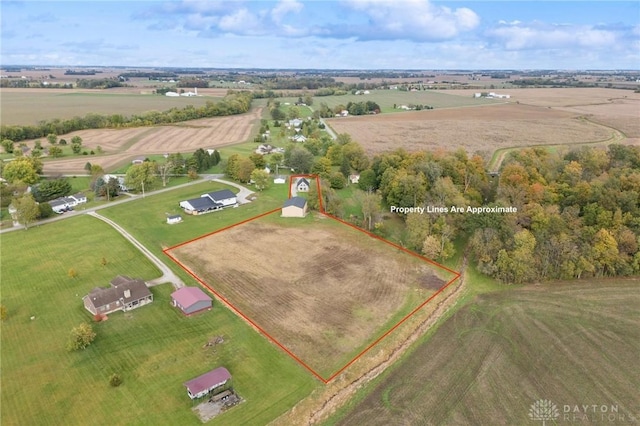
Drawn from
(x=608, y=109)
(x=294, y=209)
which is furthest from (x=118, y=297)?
(x=608, y=109)

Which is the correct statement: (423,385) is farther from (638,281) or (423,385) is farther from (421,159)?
(421,159)

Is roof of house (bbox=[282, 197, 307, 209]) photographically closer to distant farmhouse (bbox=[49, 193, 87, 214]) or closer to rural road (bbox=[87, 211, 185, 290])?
rural road (bbox=[87, 211, 185, 290])

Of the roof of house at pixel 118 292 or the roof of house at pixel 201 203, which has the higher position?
the roof of house at pixel 201 203

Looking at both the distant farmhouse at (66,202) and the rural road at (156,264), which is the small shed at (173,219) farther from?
the distant farmhouse at (66,202)

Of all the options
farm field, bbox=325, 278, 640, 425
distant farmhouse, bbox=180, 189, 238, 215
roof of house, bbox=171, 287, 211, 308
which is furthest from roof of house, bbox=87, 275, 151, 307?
distant farmhouse, bbox=180, 189, 238, 215

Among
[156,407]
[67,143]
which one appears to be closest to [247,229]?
[156,407]

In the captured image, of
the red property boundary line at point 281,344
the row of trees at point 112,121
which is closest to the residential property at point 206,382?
the red property boundary line at point 281,344

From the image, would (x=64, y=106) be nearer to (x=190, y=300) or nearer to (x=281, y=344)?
(x=190, y=300)
